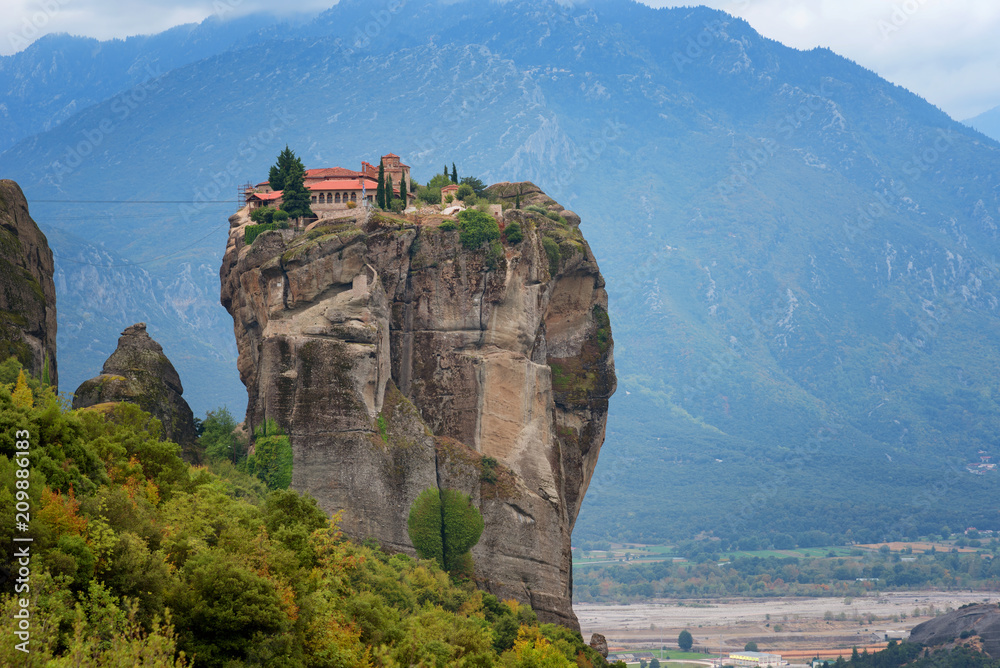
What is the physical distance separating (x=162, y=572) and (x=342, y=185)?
49167 mm

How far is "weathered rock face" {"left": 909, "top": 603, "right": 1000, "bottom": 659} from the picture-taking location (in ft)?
527

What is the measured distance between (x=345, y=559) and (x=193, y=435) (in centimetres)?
2579

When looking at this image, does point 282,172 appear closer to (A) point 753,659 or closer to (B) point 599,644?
(B) point 599,644

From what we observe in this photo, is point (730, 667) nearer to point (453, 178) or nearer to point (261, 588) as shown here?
point (453, 178)

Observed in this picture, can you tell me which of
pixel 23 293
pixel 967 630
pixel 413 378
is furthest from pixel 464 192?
pixel 967 630

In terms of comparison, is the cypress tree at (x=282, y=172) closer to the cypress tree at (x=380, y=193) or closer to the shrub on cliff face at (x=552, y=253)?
the cypress tree at (x=380, y=193)

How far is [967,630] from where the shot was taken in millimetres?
166125

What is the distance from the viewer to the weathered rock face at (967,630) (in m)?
161

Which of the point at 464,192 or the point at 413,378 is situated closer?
the point at 413,378

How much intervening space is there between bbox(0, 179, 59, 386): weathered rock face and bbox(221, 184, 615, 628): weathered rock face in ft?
42.2

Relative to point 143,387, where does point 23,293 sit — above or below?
above

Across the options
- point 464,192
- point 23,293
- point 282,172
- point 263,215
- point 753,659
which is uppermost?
point 282,172

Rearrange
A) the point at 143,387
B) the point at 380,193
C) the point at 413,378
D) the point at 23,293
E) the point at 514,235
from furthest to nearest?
the point at 380,193, the point at 514,235, the point at 413,378, the point at 143,387, the point at 23,293

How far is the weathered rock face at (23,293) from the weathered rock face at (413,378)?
1285 cm
